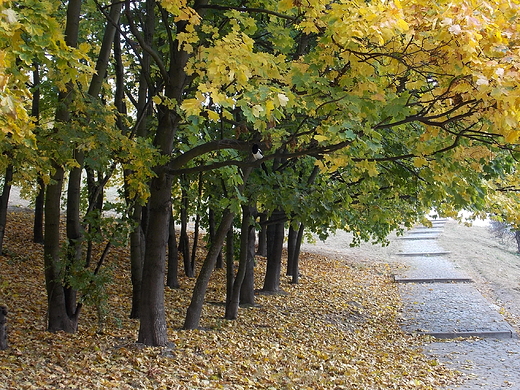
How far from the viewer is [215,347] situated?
7.78 meters

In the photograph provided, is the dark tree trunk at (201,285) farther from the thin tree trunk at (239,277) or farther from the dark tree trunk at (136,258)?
the thin tree trunk at (239,277)

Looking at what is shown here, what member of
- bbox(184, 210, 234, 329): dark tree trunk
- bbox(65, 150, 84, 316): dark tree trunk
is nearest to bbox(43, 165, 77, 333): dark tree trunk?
bbox(65, 150, 84, 316): dark tree trunk

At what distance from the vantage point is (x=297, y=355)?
8.30 m

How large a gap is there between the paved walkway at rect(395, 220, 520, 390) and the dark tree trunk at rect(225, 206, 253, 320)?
11.7 ft

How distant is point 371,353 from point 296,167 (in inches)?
145

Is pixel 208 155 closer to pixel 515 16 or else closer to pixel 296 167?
pixel 296 167

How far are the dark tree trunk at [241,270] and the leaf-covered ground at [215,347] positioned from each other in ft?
0.87

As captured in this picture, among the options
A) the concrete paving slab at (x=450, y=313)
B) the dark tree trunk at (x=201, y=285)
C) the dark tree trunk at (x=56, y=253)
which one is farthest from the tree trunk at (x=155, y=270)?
the concrete paving slab at (x=450, y=313)

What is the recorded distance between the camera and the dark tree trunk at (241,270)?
9961mm

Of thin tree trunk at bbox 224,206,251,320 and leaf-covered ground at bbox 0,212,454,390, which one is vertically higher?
thin tree trunk at bbox 224,206,251,320

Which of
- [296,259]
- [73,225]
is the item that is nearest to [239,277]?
[73,225]

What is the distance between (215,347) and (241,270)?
252 centimetres

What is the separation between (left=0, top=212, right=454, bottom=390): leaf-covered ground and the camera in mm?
5977

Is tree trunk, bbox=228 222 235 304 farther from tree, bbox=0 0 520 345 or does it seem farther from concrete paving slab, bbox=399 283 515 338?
concrete paving slab, bbox=399 283 515 338
